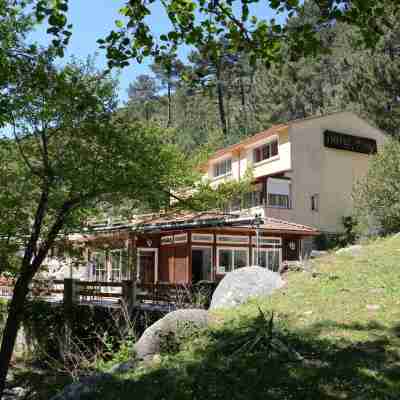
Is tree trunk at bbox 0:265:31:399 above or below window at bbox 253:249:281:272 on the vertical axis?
below

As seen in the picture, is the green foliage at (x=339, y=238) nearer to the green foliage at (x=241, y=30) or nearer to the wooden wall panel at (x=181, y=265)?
the wooden wall panel at (x=181, y=265)

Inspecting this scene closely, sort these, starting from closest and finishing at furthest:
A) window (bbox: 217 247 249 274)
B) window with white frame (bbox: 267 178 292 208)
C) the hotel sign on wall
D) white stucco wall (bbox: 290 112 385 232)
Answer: window (bbox: 217 247 249 274)
window with white frame (bbox: 267 178 292 208)
white stucco wall (bbox: 290 112 385 232)
the hotel sign on wall

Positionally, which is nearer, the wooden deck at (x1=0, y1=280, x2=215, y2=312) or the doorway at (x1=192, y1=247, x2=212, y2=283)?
the wooden deck at (x1=0, y1=280, x2=215, y2=312)

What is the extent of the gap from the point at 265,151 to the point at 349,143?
607 centimetres

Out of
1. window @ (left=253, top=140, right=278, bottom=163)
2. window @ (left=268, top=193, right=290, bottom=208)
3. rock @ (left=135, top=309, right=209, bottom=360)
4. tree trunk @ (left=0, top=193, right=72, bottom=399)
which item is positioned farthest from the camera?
window @ (left=253, top=140, right=278, bottom=163)

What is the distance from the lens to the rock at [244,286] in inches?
493

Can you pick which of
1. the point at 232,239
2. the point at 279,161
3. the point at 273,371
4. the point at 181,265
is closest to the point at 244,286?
the point at 273,371

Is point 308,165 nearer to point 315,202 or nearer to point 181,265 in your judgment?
point 315,202

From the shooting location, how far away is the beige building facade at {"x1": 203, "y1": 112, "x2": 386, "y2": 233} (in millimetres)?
33031

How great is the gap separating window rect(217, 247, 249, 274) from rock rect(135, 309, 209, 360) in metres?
16.7

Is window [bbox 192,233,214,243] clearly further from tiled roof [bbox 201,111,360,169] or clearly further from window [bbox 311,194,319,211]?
window [bbox 311,194,319,211]

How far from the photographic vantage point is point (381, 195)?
27.5 metres

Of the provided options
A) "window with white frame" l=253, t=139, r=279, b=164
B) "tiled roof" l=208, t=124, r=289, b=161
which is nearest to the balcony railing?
"window with white frame" l=253, t=139, r=279, b=164

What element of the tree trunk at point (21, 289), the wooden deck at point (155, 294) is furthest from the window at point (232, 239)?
the tree trunk at point (21, 289)
